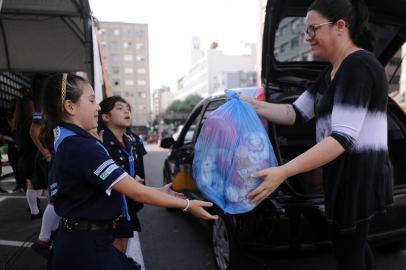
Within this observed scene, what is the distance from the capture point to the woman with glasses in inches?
60.1

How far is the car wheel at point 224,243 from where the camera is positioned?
2.70 metres

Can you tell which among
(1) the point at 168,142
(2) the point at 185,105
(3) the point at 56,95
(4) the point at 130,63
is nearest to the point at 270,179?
(3) the point at 56,95

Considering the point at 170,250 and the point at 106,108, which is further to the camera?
the point at 170,250

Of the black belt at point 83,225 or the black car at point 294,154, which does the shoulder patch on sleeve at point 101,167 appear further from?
the black car at point 294,154

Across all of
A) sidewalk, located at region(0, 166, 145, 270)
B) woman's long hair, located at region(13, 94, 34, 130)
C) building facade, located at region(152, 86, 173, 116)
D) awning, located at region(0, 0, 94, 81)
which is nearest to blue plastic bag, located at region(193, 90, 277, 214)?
sidewalk, located at region(0, 166, 145, 270)

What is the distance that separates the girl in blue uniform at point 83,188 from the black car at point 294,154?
1.03 m

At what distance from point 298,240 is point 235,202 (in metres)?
0.83

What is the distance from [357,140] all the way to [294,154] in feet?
6.00

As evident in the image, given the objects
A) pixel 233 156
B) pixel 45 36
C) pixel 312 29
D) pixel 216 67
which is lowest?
pixel 233 156

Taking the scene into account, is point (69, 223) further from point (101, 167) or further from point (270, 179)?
point (270, 179)

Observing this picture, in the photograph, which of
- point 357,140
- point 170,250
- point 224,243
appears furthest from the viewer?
point 170,250

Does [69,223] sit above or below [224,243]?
above

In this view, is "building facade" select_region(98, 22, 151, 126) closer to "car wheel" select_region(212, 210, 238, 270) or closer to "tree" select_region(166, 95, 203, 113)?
"tree" select_region(166, 95, 203, 113)

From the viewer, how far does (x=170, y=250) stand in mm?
3766
